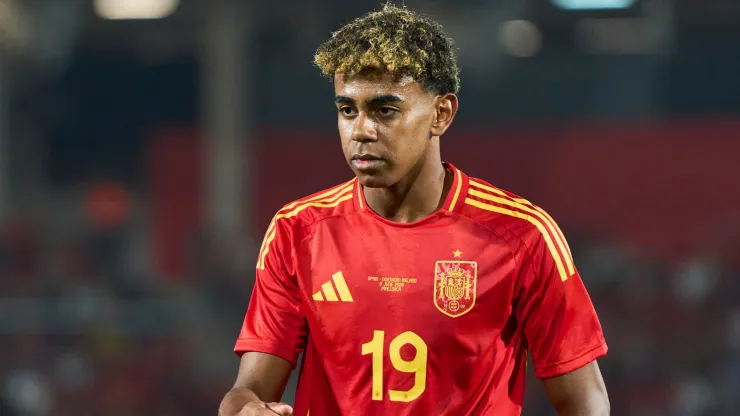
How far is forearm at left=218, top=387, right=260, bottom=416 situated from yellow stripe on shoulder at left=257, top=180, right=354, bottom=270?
27 cm

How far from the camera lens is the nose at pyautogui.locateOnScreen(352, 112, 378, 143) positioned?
6.54 ft

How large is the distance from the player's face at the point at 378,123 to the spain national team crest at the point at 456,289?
0.68 feet

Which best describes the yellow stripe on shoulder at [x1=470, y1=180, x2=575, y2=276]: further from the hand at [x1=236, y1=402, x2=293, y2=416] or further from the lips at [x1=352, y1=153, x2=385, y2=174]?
the hand at [x1=236, y1=402, x2=293, y2=416]

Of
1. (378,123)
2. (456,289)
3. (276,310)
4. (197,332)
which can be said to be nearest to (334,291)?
(276,310)

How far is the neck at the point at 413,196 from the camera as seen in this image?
2.13 meters

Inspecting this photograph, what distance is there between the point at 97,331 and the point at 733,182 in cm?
394

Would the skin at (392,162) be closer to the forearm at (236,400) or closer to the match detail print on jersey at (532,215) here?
the forearm at (236,400)

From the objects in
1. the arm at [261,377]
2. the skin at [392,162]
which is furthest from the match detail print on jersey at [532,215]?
the arm at [261,377]

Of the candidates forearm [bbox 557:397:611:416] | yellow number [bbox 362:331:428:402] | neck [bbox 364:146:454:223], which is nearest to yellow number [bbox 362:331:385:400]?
yellow number [bbox 362:331:428:402]

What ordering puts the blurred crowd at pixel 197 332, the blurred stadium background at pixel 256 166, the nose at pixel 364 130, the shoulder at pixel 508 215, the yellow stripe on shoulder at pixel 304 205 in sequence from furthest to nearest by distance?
the blurred stadium background at pixel 256 166 → the blurred crowd at pixel 197 332 → the yellow stripe on shoulder at pixel 304 205 → the shoulder at pixel 508 215 → the nose at pixel 364 130

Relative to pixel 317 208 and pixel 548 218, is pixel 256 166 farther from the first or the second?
pixel 548 218

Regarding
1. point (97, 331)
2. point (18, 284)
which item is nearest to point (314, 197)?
point (97, 331)

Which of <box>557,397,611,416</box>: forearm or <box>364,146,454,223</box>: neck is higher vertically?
<box>364,146,454,223</box>: neck

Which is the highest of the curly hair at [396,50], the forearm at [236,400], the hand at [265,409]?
the curly hair at [396,50]
